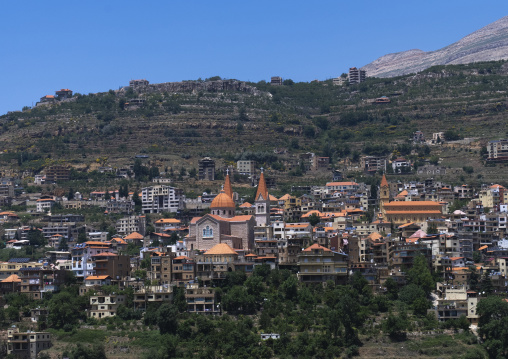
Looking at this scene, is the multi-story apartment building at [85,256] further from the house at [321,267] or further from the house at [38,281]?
the house at [321,267]

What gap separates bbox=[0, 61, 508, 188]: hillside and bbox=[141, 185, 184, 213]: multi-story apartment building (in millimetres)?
19322

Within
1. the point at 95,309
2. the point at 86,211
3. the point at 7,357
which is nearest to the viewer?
the point at 7,357

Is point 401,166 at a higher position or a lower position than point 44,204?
higher

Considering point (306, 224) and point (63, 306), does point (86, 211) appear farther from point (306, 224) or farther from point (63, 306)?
point (63, 306)

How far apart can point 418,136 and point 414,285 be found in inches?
3046

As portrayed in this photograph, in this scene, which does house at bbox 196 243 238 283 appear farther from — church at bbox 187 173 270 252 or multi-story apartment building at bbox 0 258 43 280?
multi-story apartment building at bbox 0 258 43 280

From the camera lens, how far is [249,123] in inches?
6806

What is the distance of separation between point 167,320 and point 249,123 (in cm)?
9448

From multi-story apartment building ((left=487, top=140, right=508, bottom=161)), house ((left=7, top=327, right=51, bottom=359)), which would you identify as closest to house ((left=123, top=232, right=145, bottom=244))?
house ((left=7, top=327, right=51, bottom=359))

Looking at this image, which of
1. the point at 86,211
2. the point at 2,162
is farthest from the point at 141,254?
the point at 2,162

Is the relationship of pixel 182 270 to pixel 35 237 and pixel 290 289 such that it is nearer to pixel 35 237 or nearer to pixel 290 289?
pixel 290 289

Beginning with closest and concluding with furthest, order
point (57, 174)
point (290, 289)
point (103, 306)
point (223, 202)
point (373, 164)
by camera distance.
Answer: point (290, 289) → point (103, 306) → point (223, 202) → point (57, 174) → point (373, 164)

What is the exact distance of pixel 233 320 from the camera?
82.4 meters

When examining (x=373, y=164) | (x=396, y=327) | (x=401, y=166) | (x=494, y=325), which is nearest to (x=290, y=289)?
(x=396, y=327)
